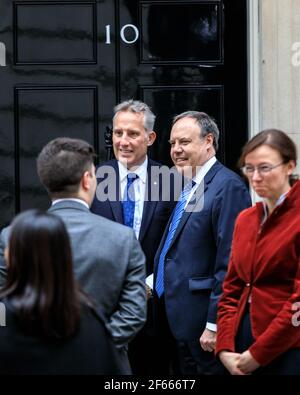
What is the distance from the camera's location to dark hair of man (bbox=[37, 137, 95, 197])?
3893 millimetres

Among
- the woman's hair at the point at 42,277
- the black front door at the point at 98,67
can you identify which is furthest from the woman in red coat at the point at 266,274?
the black front door at the point at 98,67

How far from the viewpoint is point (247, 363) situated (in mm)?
4234

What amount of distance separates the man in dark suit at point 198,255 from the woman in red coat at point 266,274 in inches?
15.4

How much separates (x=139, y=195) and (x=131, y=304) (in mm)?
1657

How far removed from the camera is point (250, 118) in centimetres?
646

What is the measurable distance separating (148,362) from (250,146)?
189cm

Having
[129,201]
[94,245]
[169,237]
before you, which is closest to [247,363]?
[94,245]

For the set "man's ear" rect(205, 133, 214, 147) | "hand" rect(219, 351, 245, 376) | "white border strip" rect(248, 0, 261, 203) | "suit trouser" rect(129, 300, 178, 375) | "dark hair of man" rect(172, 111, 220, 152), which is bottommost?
"suit trouser" rect(129, 300, 178, 375)

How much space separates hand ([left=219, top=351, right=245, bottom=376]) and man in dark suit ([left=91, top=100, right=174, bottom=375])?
1004 mm

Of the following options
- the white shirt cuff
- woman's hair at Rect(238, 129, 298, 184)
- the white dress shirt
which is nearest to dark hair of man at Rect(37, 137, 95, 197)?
woman's hair at Rect(238, 129, 298, 184)

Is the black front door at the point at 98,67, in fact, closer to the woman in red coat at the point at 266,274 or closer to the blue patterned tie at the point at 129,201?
the blue patterned tie at the point at 129,201

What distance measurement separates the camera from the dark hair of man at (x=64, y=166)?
3.89m

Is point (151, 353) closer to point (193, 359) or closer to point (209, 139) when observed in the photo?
point (193, 359)

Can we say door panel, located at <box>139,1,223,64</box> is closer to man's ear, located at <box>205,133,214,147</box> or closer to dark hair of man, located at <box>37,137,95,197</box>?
man's ear, located at <box>205,133,214,147</box>
